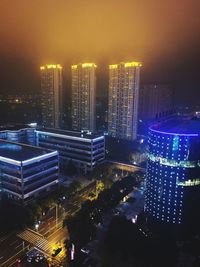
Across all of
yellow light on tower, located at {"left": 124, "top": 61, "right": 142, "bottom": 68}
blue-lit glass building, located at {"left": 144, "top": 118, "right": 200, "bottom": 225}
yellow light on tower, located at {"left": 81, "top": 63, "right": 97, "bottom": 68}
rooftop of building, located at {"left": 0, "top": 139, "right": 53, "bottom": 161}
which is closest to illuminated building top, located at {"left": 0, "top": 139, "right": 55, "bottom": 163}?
rooftop of building, located at {"left": 0, "top": 139, "right": 53, "bottom": 161}

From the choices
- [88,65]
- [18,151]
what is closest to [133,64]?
[88,65]

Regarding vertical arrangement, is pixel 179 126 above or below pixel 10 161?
above

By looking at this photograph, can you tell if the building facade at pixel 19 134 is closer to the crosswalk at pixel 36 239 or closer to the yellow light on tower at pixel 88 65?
the yellow light on tower at pixel 88 65

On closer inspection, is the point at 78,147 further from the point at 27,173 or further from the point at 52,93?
the point at 52,93

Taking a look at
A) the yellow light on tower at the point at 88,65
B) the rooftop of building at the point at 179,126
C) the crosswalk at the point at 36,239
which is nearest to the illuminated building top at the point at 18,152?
the crosswalk at the point at 36,239

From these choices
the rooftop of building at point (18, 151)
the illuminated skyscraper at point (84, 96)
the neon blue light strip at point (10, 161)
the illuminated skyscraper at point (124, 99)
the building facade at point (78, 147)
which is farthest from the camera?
the illuminated skyscraper at point (84, 96)

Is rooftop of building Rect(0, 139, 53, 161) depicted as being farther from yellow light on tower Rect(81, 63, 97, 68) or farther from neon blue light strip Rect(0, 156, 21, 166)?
yellow light on tower Rect(81, 63, 97, 68)
